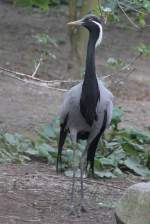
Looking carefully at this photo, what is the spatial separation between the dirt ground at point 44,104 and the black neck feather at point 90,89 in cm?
86

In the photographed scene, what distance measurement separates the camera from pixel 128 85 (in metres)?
13.2

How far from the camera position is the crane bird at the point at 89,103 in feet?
22.0

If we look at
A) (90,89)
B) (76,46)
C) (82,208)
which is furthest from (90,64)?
(76,46)

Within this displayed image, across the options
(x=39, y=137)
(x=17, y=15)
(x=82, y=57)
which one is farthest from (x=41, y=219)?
(x=17, y=15)

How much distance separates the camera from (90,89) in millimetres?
6688

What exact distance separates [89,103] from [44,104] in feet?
15.7

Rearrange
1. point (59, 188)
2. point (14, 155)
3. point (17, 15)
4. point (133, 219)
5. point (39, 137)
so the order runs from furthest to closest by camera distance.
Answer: point (17, 15), point (39, 137), point (14, 155), point (59, 188), point (133, 219)

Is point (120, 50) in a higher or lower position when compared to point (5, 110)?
lower

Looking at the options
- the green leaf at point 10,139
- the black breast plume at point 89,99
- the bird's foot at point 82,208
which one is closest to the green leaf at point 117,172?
the green leaf at point 10,139

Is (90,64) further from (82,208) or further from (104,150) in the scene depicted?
(104,150)

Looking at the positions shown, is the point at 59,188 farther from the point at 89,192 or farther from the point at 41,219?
the point at 41,219

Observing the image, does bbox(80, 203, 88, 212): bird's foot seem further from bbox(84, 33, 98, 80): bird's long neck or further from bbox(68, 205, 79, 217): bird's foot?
bbox(84, 33, 98, 80): bird's long neck

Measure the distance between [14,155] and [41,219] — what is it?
6.87ft

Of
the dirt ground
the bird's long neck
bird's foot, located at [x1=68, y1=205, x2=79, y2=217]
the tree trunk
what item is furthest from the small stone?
the tree trunk
